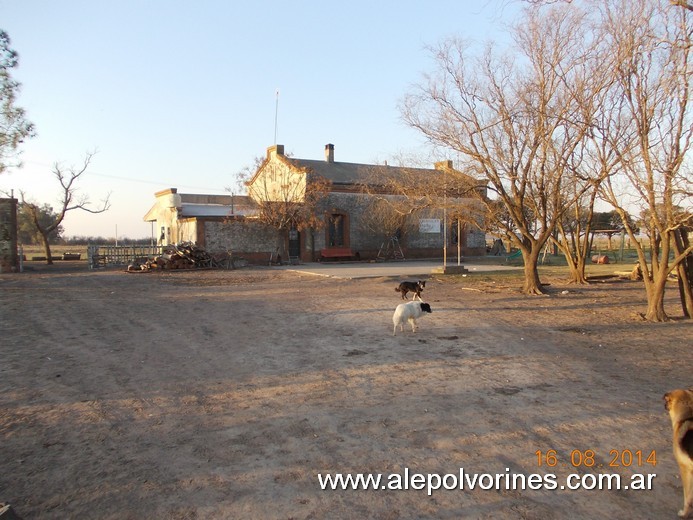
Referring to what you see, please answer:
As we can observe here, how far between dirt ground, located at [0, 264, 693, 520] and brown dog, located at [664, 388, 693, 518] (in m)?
0.23

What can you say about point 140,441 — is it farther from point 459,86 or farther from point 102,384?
point 459,86

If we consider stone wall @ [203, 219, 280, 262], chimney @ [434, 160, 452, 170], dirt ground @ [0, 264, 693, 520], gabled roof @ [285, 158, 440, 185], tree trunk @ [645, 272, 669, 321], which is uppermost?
gabled roof @ [285, 158, 440, 185]

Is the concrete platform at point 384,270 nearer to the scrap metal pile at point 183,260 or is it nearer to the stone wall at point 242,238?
the stone wall at point 242,238

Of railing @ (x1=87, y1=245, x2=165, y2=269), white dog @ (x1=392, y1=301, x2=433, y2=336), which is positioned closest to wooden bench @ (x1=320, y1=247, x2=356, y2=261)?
railing @ (x1=87, y1=245, x2=165, y2=269)

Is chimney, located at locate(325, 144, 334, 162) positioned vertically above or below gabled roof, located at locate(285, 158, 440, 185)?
above

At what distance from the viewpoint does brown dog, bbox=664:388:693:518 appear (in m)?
3.03

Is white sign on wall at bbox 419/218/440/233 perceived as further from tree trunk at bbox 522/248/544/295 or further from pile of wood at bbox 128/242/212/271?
tree trunk at bbox 522/248/544/295

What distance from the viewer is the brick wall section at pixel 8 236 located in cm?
2310

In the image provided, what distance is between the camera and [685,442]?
304cm

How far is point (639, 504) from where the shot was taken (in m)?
3.34

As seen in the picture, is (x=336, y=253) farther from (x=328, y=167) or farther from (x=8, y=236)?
(x=8, y=236)

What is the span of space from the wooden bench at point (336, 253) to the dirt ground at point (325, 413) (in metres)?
21.1

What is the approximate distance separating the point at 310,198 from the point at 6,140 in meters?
15.5

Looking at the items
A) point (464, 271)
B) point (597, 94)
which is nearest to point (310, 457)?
point (597, 94)
